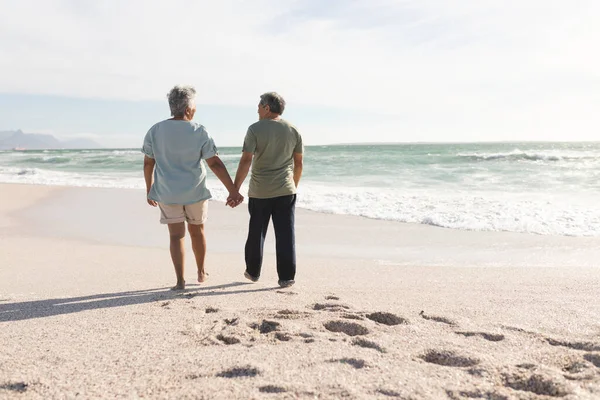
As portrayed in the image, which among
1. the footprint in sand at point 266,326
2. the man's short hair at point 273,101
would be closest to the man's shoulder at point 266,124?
the man's short hair at point 273,101

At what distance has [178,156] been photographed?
4.06 m

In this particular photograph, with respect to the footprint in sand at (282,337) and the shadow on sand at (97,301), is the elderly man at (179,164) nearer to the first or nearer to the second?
the shadow on sand at (97,301)

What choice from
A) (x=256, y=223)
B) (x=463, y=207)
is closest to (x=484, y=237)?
(x=463, y=207)

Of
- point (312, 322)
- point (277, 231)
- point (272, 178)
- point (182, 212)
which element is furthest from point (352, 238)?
point (312, 322)

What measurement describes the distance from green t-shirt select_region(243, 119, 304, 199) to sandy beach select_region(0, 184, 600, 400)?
0.89 m

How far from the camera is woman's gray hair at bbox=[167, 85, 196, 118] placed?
403 centimetres

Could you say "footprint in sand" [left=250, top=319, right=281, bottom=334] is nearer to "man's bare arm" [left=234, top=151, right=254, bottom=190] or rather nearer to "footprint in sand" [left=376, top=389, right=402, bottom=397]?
"footprint in sand" [left=376, top=389, right=402, bottom=397]

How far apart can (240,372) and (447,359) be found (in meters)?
1.09

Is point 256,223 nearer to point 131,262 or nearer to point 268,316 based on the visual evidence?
point 268,316

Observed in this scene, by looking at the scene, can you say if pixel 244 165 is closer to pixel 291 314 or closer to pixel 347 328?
pixel 291 314

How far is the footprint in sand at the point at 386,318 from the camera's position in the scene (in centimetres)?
327

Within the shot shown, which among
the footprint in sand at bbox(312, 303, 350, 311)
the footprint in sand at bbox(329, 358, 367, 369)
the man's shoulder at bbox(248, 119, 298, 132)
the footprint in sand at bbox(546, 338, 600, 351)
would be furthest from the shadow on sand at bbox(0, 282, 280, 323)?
the footprint in sand at bbox(546, 338, 600, 351)

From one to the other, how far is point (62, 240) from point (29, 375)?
4657 millimetres

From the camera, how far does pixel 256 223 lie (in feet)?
14.8
